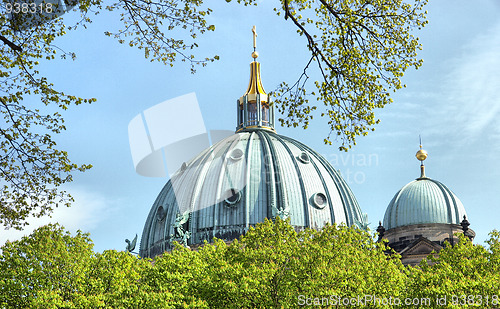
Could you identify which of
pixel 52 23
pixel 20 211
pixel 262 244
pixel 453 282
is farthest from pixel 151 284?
pixel 52 23

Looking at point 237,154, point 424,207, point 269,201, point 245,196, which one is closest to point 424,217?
point 424,207

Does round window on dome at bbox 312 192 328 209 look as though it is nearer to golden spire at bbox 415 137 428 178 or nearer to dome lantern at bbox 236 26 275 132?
golden spire at bbox 415 137 428 178

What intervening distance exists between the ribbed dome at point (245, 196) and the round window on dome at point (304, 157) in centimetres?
13

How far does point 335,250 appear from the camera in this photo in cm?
4966

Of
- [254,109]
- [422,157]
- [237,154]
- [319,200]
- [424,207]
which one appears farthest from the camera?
[254,109]

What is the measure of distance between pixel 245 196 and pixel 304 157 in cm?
1013

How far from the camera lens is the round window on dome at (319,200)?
93625mm

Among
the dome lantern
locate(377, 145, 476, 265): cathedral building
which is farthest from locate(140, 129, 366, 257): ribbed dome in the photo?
the dome lantern

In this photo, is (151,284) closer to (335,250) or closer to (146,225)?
(335,250)

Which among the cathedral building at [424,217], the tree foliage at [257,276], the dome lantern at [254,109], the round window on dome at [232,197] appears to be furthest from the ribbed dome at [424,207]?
the tree foliage at [257,276]

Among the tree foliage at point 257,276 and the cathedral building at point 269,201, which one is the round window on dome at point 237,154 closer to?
the cathedral building at point 269,201

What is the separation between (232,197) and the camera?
93.4m

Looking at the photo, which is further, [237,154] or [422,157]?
[422,157]

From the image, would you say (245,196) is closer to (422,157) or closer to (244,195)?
(244,195)
